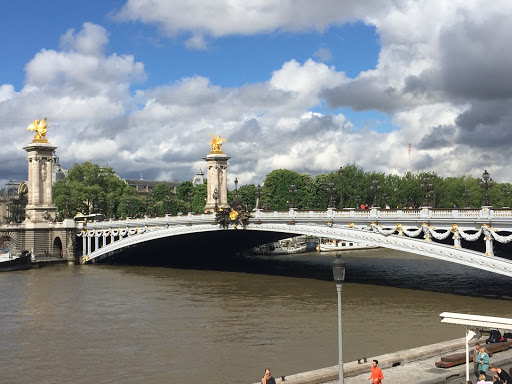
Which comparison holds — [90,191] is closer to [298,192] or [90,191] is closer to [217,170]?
[217,170]

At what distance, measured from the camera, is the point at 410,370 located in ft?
60.4

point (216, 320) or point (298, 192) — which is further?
point (298, 192)

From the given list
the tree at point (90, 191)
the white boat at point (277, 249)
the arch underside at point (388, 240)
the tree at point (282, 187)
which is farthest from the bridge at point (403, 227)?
the tree at point (282, 187)

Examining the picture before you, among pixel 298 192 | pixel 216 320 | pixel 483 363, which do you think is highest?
pixel 298 192

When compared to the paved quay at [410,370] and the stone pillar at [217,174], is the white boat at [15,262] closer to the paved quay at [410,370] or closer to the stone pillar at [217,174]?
the stone pillar at [217,174]

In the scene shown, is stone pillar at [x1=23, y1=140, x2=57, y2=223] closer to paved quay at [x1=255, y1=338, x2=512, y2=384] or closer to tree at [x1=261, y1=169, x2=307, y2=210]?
tree at [x1=261, y1=169, x2=307, y2=210]

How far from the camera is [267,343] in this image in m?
26.7

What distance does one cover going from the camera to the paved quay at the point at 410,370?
56.7 ft

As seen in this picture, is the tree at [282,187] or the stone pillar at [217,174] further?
the tree at [282,187]

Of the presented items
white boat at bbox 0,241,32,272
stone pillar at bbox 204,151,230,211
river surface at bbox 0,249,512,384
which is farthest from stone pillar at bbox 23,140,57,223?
stone pillar at bbox 204,151,230,211

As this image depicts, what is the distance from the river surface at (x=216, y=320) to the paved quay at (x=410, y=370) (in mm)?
3903

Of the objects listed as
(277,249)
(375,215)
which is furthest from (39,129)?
(375,215)

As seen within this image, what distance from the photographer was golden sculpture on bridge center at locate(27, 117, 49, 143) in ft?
244

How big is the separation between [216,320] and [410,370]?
15.8 m
